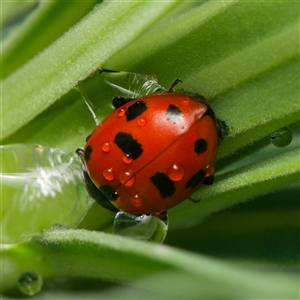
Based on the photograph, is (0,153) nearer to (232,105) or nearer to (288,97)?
(232,105)

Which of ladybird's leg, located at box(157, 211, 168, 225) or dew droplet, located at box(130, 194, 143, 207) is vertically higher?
dew droplet, located at box(130, 194, 143, 207)

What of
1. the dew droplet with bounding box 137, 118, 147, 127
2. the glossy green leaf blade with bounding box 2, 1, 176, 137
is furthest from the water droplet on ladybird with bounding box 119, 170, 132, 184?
the glossy green leaf blade with bounding box 2, 1, 176, 137

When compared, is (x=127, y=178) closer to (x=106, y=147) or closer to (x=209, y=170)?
(x=106, y=147)

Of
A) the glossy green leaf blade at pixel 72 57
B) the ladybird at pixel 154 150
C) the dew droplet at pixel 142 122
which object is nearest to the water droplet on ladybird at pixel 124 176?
the ladybird at pixel 154 150

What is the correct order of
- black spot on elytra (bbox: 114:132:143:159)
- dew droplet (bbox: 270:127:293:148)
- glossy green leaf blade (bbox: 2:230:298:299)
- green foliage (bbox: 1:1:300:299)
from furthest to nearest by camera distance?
black spot on elytra (bbox: 114:132:143:159) < dew droplet (bbox: 270:127:293:148) < green foliage (bbox: 1:1:300:299) < glossy green leaf blade (bbox: 2:230:298:299)

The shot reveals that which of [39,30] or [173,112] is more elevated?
[39,30]

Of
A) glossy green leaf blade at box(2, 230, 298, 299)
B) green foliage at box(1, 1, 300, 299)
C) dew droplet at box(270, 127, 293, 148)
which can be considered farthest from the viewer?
dew droplet at box(270, 127, 293, 148)

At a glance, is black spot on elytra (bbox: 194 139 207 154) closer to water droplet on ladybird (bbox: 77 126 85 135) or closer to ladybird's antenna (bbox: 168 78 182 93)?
ladybird's antenna (bbox: 168 78 182 93)

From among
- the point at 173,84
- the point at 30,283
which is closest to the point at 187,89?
the point at 173,84

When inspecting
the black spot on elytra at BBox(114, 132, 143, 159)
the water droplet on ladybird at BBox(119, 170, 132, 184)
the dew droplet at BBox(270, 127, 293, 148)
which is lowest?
the dew droplet at BBox(270, 127, 293, 148)
